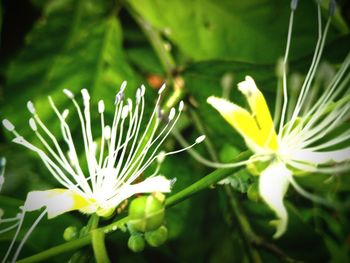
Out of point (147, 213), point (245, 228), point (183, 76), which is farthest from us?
point (183, 76)

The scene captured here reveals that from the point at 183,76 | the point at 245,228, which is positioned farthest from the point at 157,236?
the point at 183,76

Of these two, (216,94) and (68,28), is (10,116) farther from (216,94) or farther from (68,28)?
(216,94)

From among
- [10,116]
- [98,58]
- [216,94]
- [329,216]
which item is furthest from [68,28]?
[329,216]

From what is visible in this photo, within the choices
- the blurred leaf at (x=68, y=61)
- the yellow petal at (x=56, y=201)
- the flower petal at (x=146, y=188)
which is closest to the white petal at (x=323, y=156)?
the flower petal at (x=146, y=188)

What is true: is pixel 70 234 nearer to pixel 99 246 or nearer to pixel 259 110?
pixel 99 246

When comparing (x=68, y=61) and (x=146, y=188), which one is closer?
(x=146, y=188)
